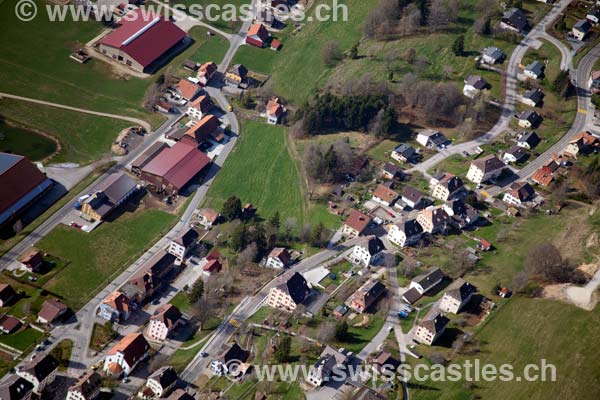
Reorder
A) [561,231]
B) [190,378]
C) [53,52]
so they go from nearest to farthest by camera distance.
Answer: [190,378]
[561,231]
[53,52]

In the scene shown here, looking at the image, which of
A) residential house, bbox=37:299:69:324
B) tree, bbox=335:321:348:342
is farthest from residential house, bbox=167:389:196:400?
tree, bbox=335:321:348:342

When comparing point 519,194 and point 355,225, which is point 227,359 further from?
point 519,194

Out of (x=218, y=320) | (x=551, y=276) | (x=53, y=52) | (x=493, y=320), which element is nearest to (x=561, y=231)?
(x=551, y=276)

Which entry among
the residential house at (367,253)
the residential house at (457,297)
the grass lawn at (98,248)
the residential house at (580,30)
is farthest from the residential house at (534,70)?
the grass lawn at (98,248)

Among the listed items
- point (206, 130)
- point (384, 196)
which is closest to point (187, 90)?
point (206, 130)

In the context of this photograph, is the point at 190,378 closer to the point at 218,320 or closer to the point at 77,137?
the point at 218,320

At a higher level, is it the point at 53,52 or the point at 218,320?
the point at 53,52
